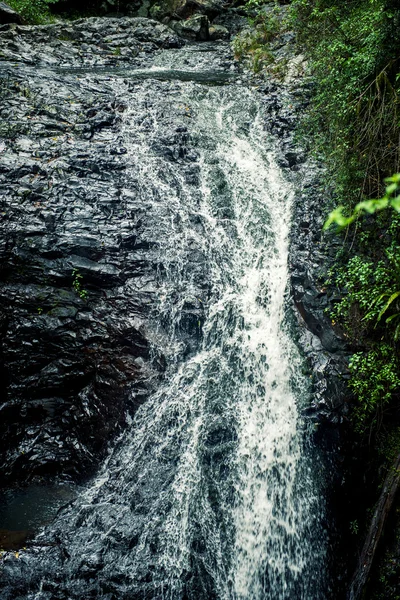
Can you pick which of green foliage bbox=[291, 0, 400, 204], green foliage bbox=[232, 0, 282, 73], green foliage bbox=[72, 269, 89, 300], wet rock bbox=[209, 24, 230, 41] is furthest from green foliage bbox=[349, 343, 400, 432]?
wet rock bbox=[209, 24, 230, 41]

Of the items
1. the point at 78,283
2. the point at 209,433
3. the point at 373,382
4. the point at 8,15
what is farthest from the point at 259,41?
the point at 209,433

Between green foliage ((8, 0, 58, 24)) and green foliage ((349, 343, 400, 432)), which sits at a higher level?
green foliage ((8, 0, 58, 24))

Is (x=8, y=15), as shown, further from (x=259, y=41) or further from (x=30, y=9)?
(x=259, y=41)

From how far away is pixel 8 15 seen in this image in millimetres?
13844

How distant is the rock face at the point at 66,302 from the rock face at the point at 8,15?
8.18m

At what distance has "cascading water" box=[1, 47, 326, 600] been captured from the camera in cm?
501

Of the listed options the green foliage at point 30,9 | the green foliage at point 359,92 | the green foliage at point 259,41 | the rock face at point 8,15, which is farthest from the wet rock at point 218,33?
the green foliage at point 359,92

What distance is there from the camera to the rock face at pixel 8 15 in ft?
45.2

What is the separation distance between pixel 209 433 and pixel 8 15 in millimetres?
15671

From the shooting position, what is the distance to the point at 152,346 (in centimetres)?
664

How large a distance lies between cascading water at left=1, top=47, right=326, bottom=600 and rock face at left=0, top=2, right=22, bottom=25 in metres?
9.43

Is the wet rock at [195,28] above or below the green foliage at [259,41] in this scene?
above

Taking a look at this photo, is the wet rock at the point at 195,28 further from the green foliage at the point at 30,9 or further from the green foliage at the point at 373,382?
the green foliage at the point at 373,382

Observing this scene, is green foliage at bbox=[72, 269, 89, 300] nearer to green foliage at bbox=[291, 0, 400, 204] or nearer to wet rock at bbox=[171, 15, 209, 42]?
green foliage at bbox=[291, 0, 400, 204]
